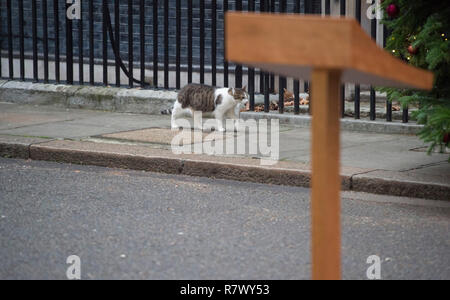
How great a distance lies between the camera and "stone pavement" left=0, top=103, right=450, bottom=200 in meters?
6.53

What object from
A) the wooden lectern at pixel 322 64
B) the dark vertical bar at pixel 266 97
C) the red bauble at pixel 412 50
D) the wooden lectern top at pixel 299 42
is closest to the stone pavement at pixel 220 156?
the dark vertical bar at pixel 266 97

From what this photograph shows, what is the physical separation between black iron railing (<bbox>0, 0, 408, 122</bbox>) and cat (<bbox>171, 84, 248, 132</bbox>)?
59 cm

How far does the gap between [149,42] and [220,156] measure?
15.2 ft

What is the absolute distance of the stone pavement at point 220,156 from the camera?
6.53m

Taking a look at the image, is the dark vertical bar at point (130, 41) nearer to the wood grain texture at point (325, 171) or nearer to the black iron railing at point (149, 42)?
the black iron railing at point (149, 42)

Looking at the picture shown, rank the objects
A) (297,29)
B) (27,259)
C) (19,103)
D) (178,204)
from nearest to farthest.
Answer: (297,29), (27,259), (178,204), (19,103)

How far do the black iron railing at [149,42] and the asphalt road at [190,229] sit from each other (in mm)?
2826

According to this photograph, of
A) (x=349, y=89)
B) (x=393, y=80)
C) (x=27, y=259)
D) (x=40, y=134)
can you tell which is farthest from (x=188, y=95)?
(x=393, y=80)

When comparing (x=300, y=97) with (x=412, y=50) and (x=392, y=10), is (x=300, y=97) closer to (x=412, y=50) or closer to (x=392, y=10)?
(x=412, y=50)

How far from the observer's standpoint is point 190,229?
5.30m

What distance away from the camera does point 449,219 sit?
5691mm

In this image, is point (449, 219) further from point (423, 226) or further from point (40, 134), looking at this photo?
point (40, 134)

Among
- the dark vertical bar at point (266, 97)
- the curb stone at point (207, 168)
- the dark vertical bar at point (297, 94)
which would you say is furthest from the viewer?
the dark vertical bar at point (266, 97)

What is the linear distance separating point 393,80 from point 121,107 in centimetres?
747
